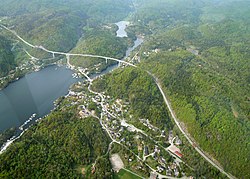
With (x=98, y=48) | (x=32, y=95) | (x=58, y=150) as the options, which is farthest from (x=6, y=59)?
(x=58, y=150)

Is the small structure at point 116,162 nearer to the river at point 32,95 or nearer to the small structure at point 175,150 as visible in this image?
the small structure at point 175,150

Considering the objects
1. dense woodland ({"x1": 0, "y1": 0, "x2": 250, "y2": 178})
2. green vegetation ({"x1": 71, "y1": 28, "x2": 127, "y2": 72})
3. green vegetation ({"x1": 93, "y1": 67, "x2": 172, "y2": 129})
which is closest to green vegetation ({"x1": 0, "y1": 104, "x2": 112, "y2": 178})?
dense woodland ({"x1": 0, "y1": 0, "x2": 250, "y2": 178})

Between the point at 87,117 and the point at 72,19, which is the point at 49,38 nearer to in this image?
the point at 72,19

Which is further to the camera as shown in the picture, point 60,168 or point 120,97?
point 120,97

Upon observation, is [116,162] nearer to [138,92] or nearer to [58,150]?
[58,150]

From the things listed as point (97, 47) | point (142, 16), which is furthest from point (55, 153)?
point (142, 16)

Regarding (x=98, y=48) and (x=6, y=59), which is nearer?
(x=6, y=59)

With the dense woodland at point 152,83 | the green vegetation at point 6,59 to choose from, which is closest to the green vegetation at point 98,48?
the dense woodland at point 152,83
